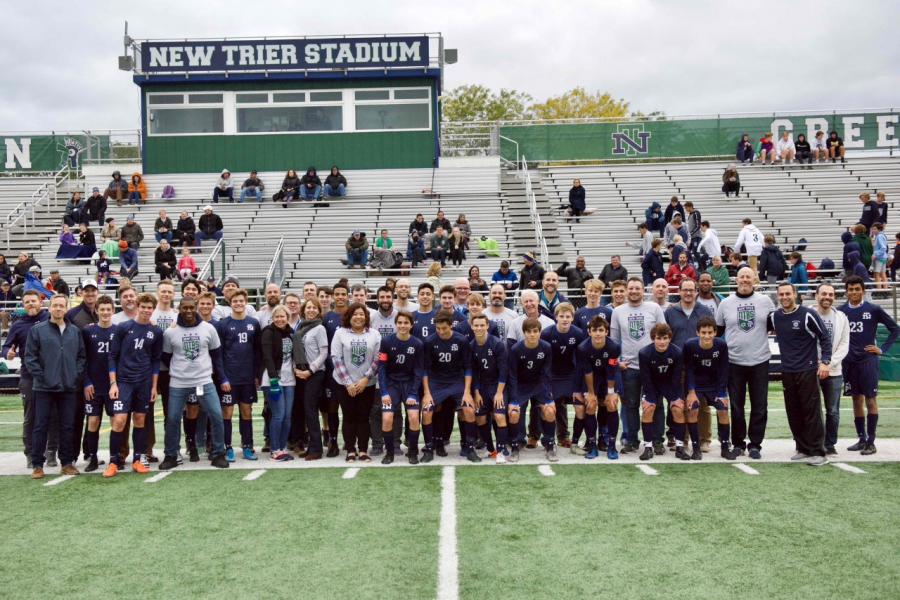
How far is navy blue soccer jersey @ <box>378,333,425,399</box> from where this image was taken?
8328 millimetres

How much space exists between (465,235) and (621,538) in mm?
15725

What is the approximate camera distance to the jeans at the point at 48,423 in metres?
8.00

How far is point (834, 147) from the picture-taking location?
26.3 m

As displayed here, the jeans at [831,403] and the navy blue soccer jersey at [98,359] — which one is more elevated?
the navy blue soccer jersey at [98,359]

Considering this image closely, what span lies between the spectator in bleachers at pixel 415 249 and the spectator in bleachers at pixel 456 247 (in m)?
0.72

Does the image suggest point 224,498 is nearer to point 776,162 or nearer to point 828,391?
point 828,391

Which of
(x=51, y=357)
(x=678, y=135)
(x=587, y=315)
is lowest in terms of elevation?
(x=51, y=357)

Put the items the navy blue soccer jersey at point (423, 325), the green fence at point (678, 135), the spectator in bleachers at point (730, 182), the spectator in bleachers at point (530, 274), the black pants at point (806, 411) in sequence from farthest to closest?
the green fence at point (678, 135) → the spectator in bleachers at point (730, 182) → the spectator in bleachers at point (530, 274) → the navy blue soccer jersey at point (423, 325) → the black pants at point (806, 411)

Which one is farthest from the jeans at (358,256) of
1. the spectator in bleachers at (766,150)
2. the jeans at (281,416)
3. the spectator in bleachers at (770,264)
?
the spectator in bleachers at (766,150)

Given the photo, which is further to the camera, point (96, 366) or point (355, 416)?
point (355, 416)

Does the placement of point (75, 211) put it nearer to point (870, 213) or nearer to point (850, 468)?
point (870, 213)

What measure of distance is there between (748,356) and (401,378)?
357 cm

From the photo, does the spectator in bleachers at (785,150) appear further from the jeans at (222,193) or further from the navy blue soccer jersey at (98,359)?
the navy blue soccer jersey at (98,359)

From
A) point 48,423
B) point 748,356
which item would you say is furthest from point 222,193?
point 748,356
